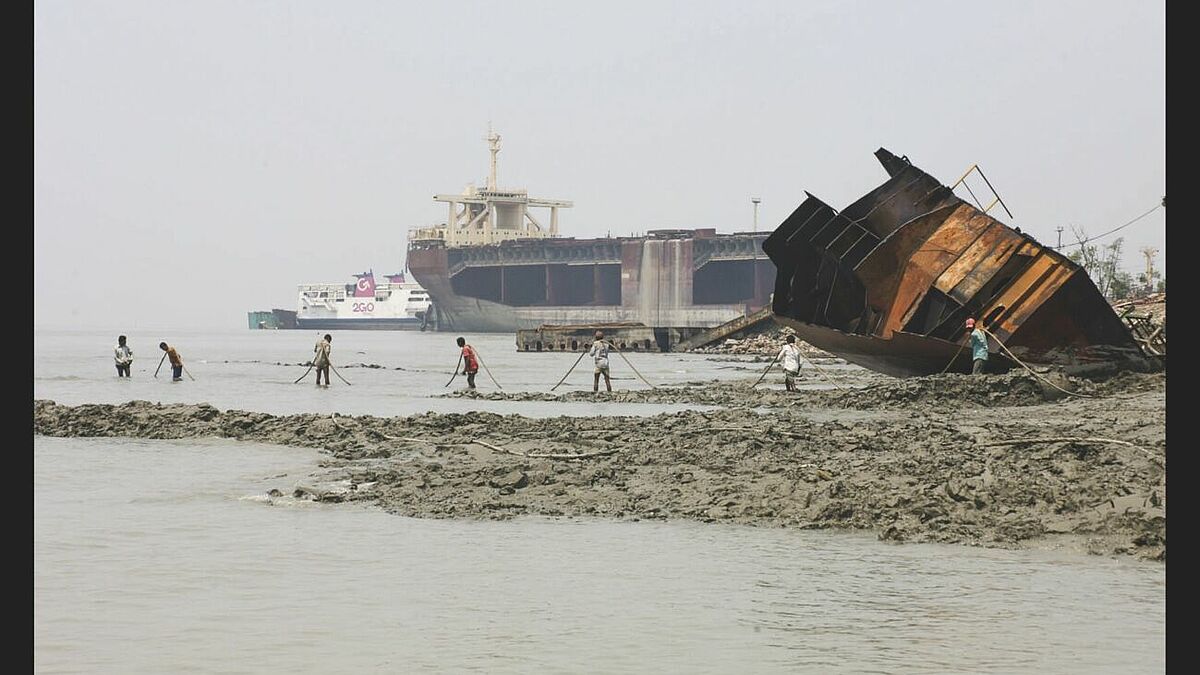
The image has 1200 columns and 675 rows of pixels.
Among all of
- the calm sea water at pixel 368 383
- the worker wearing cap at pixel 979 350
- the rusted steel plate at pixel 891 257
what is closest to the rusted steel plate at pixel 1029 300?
the worker wearing cap at pixel 979 350

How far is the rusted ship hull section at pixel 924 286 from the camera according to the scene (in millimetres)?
20859

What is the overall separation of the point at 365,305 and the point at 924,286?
119m

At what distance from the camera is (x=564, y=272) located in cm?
9950

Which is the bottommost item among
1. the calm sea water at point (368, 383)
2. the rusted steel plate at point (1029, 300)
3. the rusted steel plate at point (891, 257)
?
the calm sea water at point (368, 383)

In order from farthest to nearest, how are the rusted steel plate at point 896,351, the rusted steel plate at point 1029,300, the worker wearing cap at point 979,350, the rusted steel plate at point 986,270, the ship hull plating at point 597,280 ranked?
the ship hull plating at point 597,280 → the rusted steel plate at point 986,270 → the rusted steel plate at point 896,351 → the rusted steel plate at point 1029,300 → the worker wearing cap at point 979,350

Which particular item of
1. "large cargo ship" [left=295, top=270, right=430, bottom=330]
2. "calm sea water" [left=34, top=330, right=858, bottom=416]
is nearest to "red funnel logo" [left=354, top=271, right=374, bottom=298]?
"large cargo ship" [left=295, top=270, right=430, bottom=330]

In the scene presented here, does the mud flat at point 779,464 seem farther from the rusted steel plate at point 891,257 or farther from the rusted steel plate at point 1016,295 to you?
the rusted steel plate at point 891,257

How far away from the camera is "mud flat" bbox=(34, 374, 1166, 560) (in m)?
9.05

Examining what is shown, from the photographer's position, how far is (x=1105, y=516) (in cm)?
869

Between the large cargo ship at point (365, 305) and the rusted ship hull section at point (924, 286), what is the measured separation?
105232mm

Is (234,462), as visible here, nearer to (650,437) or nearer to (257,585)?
(650,437)

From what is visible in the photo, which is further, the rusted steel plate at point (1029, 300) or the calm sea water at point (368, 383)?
the calm sea water at point (368, 383)

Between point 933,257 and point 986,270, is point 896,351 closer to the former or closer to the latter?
point 933,257

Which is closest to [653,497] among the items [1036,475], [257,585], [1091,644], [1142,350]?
[1036,475]
